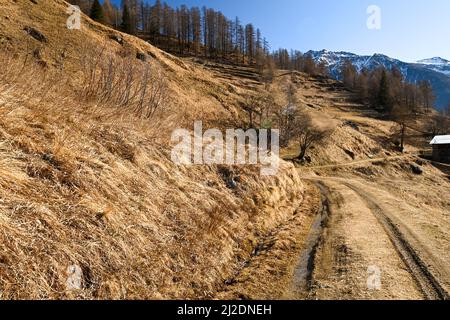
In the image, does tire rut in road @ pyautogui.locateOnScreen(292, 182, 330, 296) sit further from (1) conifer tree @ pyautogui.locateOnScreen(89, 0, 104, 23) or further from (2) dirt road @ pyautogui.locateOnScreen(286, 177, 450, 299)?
(1) conifer tree @ pyautogui.locateOnScreen(89, 0, 104, 23)

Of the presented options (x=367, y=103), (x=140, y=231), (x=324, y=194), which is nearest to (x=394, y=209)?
(x=324, y=194)

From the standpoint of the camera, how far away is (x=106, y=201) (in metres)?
7.07

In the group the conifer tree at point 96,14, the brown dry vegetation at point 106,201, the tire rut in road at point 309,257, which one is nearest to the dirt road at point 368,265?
the tire rut in road at point 309,257

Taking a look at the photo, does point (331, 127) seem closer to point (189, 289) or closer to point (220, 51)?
point (189, 289)

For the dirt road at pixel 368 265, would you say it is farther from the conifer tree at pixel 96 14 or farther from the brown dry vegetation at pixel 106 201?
the conifer tree at pixel 96 14

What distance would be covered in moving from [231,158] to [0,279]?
11202mm

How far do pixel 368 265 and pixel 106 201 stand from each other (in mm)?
7743

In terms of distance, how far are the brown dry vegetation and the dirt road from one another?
2093 millimetres

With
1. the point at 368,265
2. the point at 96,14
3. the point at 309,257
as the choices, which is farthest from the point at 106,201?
the point at 96,14

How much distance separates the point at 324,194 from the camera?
2288cm

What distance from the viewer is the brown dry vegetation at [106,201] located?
5.25 m

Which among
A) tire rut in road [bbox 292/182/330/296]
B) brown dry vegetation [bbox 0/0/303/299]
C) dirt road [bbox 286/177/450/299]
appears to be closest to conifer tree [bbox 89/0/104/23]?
brown dry vegetation [bbox 0/0/303/299]

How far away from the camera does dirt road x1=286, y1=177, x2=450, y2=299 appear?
7855mm

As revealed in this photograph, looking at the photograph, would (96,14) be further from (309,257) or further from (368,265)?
(368,265)
